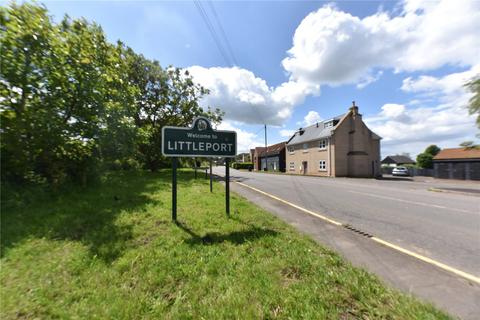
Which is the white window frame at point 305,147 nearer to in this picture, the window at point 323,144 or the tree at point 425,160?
the window at point 323,144

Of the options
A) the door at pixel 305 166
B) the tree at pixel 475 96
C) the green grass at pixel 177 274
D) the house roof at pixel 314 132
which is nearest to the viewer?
the green grass at pixel 177 274

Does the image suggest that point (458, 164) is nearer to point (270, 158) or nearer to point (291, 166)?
point (291, 166)

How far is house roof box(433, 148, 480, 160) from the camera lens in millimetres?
24062

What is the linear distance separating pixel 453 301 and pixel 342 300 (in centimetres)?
163

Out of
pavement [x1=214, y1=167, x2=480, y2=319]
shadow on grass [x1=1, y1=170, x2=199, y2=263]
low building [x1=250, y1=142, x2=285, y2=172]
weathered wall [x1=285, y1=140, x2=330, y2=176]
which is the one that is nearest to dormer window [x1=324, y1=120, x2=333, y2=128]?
weathered wall [x1=285, y1=140, x2=330, y2=176]

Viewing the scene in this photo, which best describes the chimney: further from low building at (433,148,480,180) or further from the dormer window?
low building at (433,148,480,180)

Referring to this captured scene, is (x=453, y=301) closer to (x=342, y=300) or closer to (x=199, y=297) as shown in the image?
(x=342, y=300)

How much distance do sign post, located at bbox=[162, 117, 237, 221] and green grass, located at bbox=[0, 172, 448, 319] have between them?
1730 millimetres

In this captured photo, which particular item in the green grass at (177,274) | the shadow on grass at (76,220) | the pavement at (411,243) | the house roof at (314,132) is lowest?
the pavement at (411,243)

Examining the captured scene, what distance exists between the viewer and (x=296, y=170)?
125 feet

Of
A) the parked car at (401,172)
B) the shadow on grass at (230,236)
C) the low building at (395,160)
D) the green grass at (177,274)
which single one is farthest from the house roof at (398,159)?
the shadow on grass at (230,236)

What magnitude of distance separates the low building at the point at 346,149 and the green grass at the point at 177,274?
2738cm

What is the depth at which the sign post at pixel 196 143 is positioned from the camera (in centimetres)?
541

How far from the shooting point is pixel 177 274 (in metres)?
3.10
